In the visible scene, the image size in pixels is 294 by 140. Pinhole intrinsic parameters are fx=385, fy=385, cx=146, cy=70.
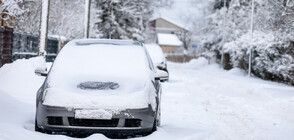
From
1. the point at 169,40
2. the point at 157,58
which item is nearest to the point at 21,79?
the point at 157,58

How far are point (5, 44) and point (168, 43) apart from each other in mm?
81808

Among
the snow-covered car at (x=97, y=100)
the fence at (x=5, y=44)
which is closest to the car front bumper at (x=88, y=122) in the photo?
the snow-covered car at (x=97, y=100)

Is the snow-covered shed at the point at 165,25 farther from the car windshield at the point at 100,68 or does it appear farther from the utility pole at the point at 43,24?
the car windshield at the point at 100,68

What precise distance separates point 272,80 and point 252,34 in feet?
16.7

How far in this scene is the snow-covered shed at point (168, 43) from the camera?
94963mm

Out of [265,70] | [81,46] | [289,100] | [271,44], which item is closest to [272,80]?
[265,70]

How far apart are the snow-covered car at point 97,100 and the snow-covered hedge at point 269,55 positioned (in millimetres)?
13795

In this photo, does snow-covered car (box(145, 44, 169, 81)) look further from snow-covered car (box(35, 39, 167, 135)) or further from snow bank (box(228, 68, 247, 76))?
snow bank (box(228, 68, 247, 76))

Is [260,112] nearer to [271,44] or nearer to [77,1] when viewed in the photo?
[271,44]

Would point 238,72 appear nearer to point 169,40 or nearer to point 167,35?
point 169,40

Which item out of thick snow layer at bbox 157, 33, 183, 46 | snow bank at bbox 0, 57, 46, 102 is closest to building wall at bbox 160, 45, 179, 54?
thick snow layer at bbox 157, 33, 183, 46

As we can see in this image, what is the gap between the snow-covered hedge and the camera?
1922cm

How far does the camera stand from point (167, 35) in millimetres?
99062

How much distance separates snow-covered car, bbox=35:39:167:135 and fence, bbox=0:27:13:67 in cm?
914
